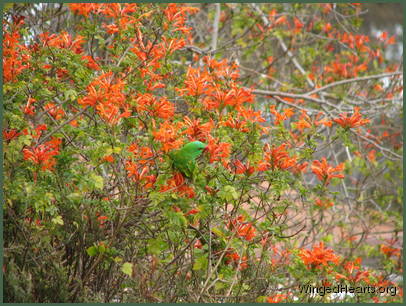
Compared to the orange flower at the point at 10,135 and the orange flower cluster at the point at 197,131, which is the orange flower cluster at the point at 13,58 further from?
the orange flower cluster at the point at 197,131

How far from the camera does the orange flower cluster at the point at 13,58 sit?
8.86ft

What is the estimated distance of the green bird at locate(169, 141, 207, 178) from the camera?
228cm

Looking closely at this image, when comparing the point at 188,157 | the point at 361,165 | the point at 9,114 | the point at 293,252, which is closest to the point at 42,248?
the point at 9,114

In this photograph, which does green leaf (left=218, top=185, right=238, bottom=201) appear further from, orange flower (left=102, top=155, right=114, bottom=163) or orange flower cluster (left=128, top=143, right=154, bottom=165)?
orange flower (left=102, top=155, right=114, bottom=163)

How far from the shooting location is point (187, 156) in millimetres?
2275

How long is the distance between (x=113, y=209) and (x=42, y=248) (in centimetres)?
37

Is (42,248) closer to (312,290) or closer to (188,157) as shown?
(188,157)

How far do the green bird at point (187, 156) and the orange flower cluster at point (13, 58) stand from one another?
0.97 m

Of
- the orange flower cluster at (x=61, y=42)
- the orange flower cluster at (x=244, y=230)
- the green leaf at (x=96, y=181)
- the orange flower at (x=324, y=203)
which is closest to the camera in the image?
the green leaf at (x=96, y=181)

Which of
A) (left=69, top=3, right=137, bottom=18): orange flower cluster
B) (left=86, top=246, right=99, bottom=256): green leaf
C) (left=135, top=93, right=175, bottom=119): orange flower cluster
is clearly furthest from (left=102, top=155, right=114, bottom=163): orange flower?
(left=69, top=3, right=137, bottom=18): orange flower cluster

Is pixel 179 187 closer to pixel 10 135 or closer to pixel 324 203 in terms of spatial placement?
pixel 10 135

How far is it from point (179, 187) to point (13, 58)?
3.60ft

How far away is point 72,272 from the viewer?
264 centimetres

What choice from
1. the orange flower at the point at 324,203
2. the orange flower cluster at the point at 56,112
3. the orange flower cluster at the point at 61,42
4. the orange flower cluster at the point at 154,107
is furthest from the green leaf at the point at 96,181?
the orange flower at the point at 324,203
